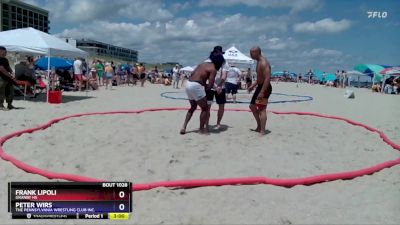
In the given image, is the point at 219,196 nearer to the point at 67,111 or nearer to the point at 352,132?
the point at 352,132

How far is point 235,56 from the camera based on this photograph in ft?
69.8

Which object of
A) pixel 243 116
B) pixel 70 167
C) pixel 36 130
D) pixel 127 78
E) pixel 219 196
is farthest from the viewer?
pixel 127 78

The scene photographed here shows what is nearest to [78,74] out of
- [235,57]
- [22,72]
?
[22,72]

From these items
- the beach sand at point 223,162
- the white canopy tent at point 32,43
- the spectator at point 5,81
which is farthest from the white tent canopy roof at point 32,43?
the beach sand at point 223,162

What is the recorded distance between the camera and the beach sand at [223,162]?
10.8 ft

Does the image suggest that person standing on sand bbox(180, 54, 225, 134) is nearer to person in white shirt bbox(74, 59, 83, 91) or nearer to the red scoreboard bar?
the red scoreboard bar

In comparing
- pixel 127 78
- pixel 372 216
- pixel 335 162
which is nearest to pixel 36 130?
pixel 335 162

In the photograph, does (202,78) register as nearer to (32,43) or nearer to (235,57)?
(32,43)

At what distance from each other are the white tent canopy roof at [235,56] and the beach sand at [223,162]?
43.9ft

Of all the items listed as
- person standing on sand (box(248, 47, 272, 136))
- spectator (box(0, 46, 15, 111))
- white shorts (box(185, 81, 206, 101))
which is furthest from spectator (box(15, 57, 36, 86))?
person standing on sand (box(248, 47, 272, 136))

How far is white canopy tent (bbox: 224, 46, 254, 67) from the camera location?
2106 cm

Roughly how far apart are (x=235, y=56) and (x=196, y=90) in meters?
15.7

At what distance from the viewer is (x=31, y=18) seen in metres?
116

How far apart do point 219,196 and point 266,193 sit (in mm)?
483
